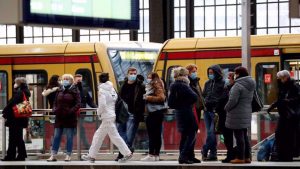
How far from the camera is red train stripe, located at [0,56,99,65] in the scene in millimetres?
31948

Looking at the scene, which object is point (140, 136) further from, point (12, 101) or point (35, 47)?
point (35, 47)

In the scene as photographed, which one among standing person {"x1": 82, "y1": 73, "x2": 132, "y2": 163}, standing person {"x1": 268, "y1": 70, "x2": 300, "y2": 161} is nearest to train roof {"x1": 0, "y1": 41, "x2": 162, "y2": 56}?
standing person {"x1": 82, "y1": 73, "x2": 132, "y2": 163}

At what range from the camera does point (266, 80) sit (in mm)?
29312

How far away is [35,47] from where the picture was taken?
107 ft

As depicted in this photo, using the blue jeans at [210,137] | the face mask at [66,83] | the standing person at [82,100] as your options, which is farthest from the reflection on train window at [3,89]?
the blue jeans at [210,137]

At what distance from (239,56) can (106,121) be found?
7527mm

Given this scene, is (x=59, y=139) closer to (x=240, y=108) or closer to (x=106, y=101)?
(x=106, y=101)

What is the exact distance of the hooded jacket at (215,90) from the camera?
22.0m

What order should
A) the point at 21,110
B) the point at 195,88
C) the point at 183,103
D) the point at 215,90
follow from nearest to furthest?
1. the point at 183,103
2. the point at 215,90
3. the point at 195,88
4. the point at 21,110

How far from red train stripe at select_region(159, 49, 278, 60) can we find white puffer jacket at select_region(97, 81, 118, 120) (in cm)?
735

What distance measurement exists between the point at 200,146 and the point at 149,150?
1.27m

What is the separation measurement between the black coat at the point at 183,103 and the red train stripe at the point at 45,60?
10.3 meters

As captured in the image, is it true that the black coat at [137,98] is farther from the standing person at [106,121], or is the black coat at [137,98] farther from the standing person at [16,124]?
the standing person at [16,124]

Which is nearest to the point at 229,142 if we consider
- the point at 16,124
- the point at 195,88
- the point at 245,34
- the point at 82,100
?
the point at 195,88
